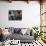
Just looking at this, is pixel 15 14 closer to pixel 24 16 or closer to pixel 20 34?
pixel 24 16

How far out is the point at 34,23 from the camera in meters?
4.80

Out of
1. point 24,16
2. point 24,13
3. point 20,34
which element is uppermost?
point 24,13

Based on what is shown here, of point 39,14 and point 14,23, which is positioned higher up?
point 39,14

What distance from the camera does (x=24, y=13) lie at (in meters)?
4.83

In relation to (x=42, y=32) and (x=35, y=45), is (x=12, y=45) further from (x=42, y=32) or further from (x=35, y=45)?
(x=42, y=32)

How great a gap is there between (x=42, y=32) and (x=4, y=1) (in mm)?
2037

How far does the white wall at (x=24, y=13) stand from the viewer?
4781 millimetres

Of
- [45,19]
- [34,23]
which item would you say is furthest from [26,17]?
[45,19]

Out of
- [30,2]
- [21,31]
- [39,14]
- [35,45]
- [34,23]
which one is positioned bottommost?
[35,45]

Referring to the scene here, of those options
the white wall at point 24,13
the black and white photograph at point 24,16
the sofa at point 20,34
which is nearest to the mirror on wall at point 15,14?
the black and white photograph at point 24,16

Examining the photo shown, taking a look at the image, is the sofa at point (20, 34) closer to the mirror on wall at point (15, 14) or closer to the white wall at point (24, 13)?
the white wall at point (24, 13)

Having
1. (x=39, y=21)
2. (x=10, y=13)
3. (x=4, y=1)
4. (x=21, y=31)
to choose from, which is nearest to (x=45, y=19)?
(x=39, y=21)

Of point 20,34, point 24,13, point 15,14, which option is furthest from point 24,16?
→ point 20,34

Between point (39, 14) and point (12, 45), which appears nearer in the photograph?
point (12, 45)
